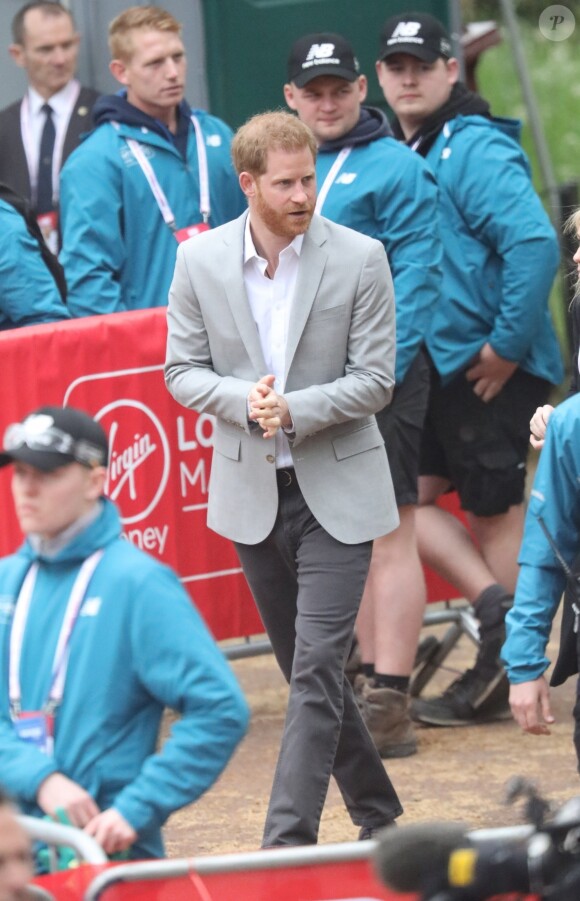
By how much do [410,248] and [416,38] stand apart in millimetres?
1008

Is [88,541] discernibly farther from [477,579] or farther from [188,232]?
[477,579]

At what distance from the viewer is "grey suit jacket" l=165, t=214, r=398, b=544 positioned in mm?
5273

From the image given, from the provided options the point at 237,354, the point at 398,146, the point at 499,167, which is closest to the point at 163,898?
the point at 237,354

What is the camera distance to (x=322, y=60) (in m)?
6.58

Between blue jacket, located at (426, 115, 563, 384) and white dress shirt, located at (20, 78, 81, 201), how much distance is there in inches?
72.6

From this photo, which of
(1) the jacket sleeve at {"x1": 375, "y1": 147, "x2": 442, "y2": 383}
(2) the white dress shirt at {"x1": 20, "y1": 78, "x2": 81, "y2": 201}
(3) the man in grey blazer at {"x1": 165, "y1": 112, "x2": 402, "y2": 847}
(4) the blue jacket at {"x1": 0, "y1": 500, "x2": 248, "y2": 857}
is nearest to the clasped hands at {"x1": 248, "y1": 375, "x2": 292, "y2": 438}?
(3) the man in grey blazer at {"x1": 165, "y1": 112, "x2": 402, "y2": 847}

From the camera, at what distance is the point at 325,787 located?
16.9 ft

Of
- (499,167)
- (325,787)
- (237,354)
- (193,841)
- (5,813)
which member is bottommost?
(193,841)

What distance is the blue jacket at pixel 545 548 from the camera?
4328 millimetres

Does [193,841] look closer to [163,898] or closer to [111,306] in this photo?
[111,306]

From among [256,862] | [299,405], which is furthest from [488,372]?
[256,862]

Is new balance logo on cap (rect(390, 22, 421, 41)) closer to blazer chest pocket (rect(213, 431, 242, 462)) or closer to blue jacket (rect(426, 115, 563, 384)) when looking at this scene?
blue jacket (rect(426, 115, 563, 384))

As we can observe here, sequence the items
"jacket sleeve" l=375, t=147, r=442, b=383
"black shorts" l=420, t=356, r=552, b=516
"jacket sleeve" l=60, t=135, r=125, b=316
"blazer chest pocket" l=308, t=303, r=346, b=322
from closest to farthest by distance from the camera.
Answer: "blazer chest pocket" l=308, t=303, r=346, b=322, "jacket sleeve" l=375, t=147, r=442, b=383, "jacket sleeve" l=60, t=135, r=125, b=316, "black shorts" l=420, t=356, r=552, b=516

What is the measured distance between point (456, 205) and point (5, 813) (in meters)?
4.65
